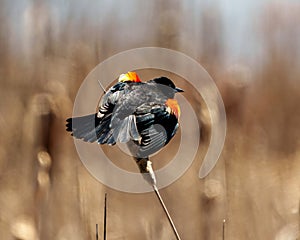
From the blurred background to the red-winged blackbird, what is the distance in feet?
1.53

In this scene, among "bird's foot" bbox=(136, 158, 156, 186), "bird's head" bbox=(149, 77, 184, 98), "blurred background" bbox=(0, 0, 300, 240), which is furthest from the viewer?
"blurred background" bbox=(0, 0, 300, 240)

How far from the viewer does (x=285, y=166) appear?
4.79ft

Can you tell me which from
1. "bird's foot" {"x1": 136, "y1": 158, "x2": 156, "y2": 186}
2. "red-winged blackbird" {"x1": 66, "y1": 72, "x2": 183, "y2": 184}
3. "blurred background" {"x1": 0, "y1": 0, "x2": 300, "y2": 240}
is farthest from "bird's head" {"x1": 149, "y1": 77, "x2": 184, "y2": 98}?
"blurred background" {"x1": 0, "y1": 0, "x2": 300, "y2": 240}

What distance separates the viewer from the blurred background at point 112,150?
3.90ft

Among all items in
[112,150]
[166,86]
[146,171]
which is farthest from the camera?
[112,150]

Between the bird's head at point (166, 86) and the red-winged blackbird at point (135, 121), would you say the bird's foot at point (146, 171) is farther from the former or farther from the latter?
the bird's head at point (166, 86)

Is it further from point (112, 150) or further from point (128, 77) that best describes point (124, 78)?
point (112, 150)

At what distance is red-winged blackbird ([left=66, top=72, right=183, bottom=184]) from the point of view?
569 millimetres

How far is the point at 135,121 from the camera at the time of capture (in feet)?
1.89

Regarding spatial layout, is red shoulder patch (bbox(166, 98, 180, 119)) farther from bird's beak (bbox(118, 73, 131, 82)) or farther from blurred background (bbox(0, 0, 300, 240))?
blurred background (bbox(0, 0, 300, 240))

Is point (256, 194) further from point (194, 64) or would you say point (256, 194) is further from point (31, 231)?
point (31, 231)

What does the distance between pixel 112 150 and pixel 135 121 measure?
0.84 metres

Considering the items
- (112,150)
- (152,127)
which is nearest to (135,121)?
(152,127)

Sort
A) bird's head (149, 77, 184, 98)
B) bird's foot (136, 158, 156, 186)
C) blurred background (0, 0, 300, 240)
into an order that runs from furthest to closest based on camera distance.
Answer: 1. blurred background (0, 0, 300, 240)
2. bird's head (149, 77, 184, 98)
3. bird's foot (136, 158, 156, 186)
